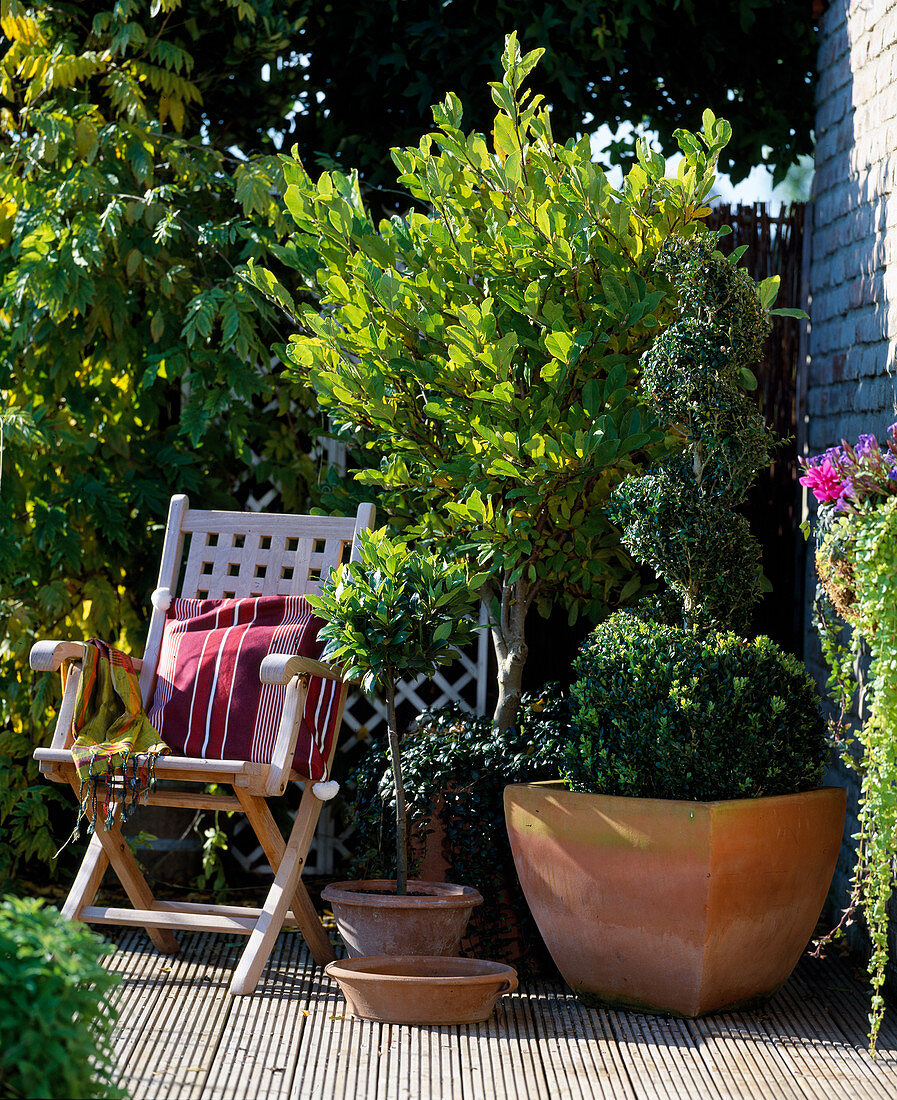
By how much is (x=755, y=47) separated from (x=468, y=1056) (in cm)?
349

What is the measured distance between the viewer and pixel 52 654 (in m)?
2.86

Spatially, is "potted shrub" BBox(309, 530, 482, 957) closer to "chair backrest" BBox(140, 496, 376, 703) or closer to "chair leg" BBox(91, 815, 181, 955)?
"chair backrest" BBox(140, 496, 376, 703)

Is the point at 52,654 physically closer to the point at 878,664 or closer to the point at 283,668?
the point at 283,668

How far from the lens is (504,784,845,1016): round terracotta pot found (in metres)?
2.54

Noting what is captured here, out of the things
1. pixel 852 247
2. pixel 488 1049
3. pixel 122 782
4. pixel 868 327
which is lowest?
pixel 488 1049

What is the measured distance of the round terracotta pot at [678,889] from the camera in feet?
8.34

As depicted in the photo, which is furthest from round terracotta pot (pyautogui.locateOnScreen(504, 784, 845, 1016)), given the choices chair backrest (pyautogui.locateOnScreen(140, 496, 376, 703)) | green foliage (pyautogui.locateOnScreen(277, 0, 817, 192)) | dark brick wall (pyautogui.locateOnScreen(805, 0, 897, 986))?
green foliage (pyautogui.locateOnScreen(277, 0, 817, 192))

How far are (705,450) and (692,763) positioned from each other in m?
0.74

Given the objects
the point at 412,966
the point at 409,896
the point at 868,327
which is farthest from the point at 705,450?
the point at 412,966

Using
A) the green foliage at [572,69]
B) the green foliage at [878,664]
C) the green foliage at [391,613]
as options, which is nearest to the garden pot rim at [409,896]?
the green foliage at [391,613]

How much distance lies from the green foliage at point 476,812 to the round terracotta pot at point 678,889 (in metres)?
0.27

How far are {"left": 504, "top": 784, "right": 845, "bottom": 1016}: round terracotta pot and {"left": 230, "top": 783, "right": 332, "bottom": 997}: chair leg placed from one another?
54 cm

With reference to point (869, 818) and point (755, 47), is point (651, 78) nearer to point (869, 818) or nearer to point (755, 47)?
point (755, 47)

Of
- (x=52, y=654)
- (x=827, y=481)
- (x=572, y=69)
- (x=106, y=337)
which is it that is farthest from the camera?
(x=572, y=69)
